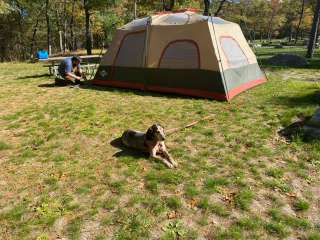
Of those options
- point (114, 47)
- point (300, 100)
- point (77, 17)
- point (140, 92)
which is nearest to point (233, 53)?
point (300, 100)

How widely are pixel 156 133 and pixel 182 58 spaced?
14.9 ft

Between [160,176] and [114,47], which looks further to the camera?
[114,47]

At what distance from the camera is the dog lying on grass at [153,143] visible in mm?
4922

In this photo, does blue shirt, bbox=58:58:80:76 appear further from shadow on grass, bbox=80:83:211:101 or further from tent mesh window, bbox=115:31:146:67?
tent mesh window, bbox=115:31:146:67

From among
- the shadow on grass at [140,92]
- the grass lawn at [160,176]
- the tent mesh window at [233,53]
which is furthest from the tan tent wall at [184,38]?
the grass lawn at [160,176]

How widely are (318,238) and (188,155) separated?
2396 mm

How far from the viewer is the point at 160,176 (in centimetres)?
459

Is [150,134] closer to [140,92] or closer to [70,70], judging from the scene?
[140,92]

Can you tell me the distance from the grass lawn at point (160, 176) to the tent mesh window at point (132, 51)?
7.03 feet

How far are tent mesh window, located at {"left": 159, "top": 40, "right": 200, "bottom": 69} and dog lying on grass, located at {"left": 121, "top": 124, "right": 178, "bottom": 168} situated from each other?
401 centimetres

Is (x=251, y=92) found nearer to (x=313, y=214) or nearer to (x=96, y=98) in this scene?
(x=96, y=98)

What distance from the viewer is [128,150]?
5.49 metres

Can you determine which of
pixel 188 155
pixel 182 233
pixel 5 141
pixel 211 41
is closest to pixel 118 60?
pixel 211 41

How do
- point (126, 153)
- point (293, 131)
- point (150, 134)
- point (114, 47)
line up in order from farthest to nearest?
point (114, 47), point (293, 131), point (126, 153), point (150, 134)
